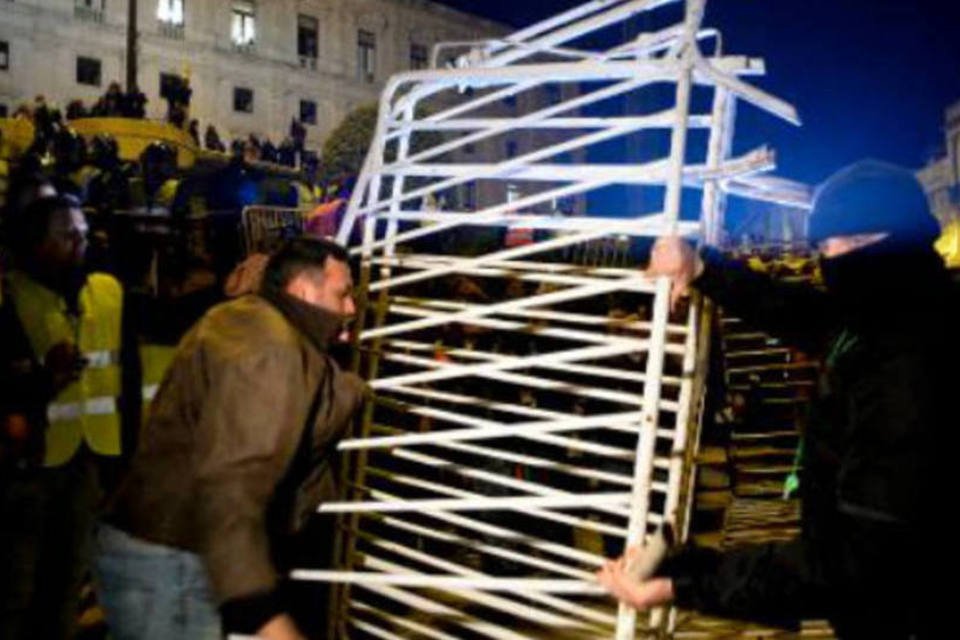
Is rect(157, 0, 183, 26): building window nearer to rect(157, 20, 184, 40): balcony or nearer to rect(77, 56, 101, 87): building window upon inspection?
rect(157, 20, 184, 40): balcony

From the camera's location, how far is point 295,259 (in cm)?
279

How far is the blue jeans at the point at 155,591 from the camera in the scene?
2598mm

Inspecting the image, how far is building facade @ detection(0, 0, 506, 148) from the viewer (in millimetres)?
37938

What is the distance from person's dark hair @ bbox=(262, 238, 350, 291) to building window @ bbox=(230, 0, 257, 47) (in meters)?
45.2

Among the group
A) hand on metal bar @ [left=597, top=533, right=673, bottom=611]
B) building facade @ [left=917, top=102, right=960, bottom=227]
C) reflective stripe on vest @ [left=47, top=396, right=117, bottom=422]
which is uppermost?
building facade @ [left=917, top=102, right=960, bottom=227]

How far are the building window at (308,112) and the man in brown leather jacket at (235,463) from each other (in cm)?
4573

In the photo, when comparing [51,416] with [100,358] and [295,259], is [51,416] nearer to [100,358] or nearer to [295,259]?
[100,358]

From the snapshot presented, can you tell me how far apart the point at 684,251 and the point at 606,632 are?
1.45 m

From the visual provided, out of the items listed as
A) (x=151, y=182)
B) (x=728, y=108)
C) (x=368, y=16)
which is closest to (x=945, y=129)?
(x=368, y=16)

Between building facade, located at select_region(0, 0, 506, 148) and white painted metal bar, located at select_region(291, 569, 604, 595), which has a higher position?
Answer: building facade, located at select_region(0, 0, 506, 148)

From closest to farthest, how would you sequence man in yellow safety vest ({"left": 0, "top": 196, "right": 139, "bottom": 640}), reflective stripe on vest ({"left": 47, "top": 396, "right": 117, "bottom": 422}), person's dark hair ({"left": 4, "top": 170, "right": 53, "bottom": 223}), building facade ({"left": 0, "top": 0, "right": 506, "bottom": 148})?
man in yellow safety vest ({"left": 0, "top": 196, "right": 139, "bottom": 640}) < reflective stripe on vest ({"left": 47, "top": 396, "right": 117, "bottom": 422}) < person's dark hair ({"left": 4, "top": 170, "right": 53, "bottom": 223}) < building facade ({"left": 0, "top": 0, "right": 506, "bottom": 148})

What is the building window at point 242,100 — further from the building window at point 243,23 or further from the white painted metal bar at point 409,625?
the white painted metal bar at point 409,625

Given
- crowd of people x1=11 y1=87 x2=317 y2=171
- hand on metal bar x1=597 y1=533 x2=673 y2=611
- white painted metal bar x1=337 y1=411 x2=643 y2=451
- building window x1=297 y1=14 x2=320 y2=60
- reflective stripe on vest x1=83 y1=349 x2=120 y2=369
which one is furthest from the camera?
building window x1=297 y1=14 x2=320 y2=60

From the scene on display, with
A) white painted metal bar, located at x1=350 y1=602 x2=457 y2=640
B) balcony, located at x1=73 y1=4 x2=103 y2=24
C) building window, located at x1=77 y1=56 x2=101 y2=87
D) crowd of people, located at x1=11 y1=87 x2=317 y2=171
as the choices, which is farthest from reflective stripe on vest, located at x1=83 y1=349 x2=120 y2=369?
balcony, located at x1=73 y1=4 x2=103 y2=24
